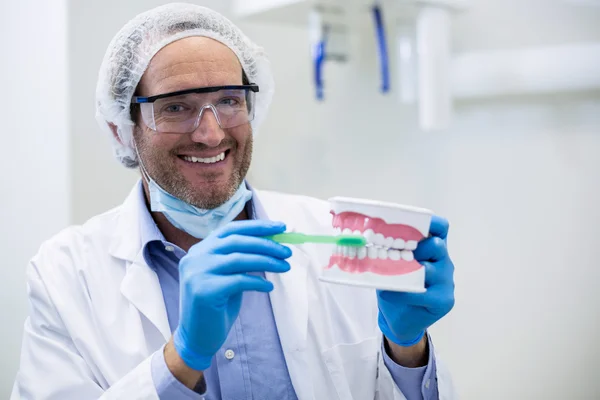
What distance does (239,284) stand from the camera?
1050 millimetres

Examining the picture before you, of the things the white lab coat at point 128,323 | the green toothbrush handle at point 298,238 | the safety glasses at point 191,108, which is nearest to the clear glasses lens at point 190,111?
the safety glasses at point 191,108

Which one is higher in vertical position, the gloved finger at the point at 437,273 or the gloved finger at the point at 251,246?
the gloved finger at the point at 251,246

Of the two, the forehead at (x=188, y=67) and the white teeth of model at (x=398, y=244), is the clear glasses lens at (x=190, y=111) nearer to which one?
the forehead at (x=188, y=67)

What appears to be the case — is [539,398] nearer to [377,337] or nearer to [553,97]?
[377,337]

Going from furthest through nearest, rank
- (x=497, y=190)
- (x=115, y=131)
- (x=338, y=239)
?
(x=497, y=190)
(x=115, y=131)
(x=338, y=239)

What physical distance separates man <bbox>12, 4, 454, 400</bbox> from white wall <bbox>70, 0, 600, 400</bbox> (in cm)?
50

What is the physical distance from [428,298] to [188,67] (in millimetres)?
620

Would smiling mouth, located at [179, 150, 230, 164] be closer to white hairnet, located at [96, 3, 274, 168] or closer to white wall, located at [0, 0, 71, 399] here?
white hairnet, located at [96, 3, 274, 168]

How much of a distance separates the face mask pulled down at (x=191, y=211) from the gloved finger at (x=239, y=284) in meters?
0.30

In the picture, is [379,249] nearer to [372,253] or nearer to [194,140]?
[372,253]

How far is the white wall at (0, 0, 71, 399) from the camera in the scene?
6.04 ft

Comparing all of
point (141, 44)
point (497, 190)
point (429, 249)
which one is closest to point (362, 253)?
point (429, 249)

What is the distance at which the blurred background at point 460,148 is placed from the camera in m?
1.68

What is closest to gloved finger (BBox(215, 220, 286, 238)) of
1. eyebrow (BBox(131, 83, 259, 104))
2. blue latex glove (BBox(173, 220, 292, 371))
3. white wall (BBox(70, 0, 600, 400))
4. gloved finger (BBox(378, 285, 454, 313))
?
blue latex glove (BBox(173, 220, 292, 371))
